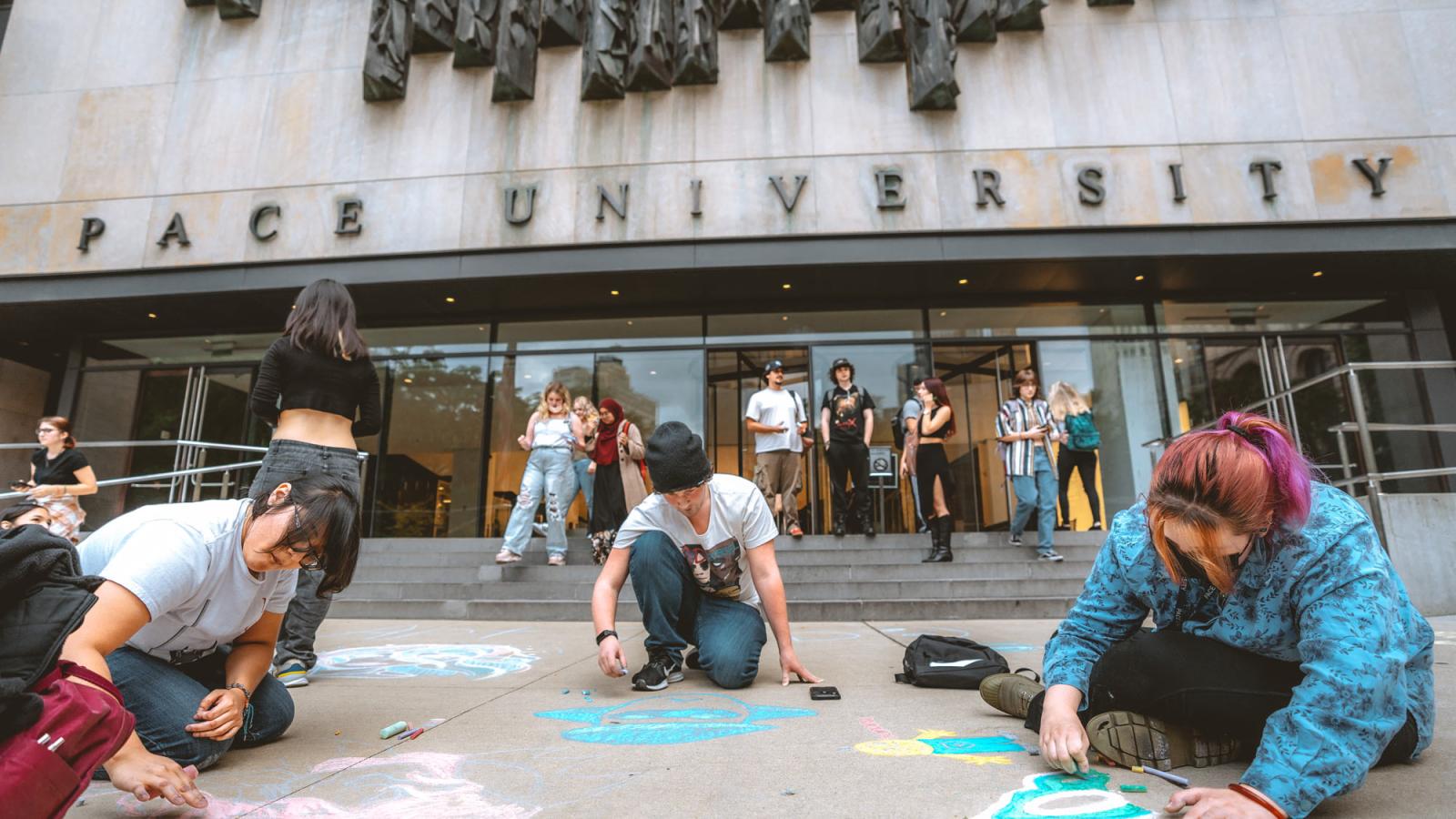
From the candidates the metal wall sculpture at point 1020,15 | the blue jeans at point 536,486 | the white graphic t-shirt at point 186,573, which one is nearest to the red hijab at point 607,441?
the blue jeans at point 536,486

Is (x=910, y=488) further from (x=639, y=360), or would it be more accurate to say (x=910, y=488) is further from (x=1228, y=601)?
(x=1228, y=601)

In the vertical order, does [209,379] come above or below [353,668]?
above

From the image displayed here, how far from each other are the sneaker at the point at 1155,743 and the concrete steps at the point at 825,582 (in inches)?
157

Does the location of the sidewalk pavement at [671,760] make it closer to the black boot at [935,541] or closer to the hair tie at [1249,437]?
the hair tie at [1249,437]

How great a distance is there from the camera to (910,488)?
10.0 metres

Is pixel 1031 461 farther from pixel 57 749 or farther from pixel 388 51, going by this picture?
pixel 388 51

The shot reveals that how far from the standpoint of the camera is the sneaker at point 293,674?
3.16 metres

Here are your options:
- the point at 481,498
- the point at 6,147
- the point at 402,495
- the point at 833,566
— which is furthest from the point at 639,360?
the point at 6,147

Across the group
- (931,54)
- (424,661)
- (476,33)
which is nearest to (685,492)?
(424,661)

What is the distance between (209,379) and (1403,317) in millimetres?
16549

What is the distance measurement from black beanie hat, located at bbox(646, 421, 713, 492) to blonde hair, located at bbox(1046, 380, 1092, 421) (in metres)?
6.40

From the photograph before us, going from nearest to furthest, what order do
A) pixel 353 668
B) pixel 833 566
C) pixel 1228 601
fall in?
pixel 1228 601, pixel 353 668, pixel 833 566

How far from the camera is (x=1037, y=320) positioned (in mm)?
10250

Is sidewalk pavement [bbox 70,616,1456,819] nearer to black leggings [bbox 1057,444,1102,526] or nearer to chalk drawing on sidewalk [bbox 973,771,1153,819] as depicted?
chalk drawing on sidewalk [bbox 973,771,1153,819]
